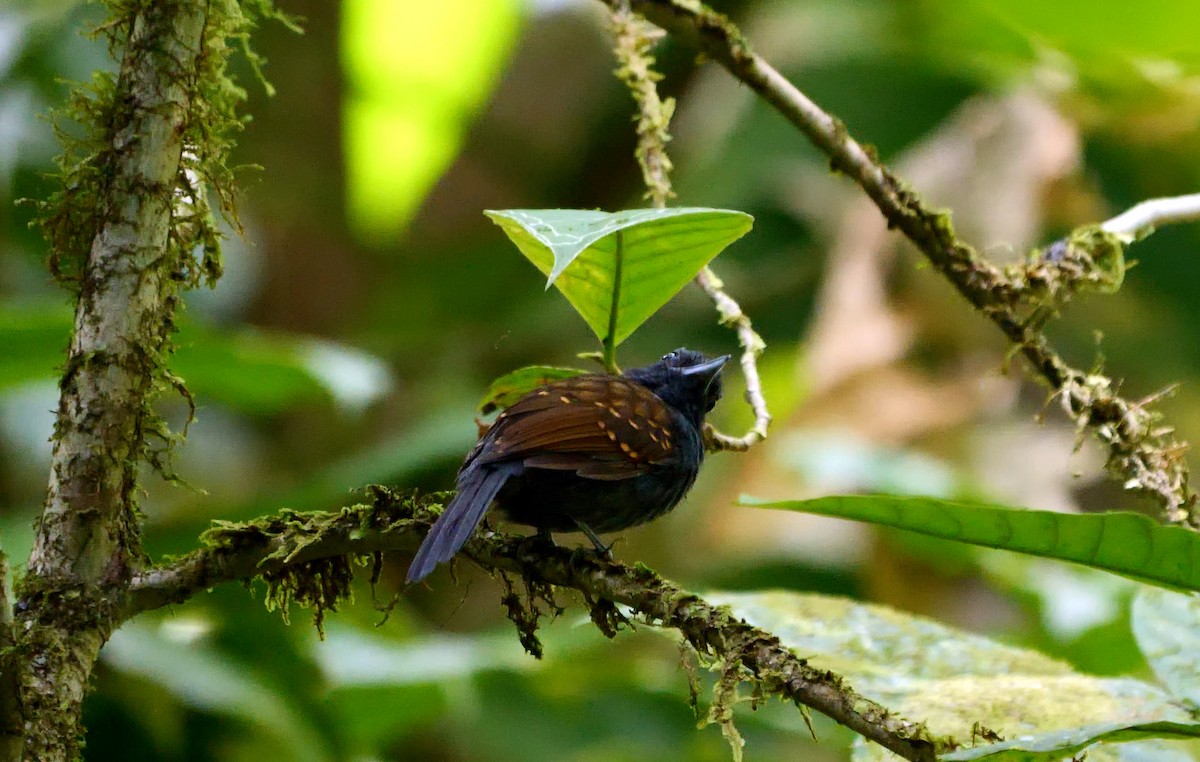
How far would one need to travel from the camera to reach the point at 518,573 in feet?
5.05

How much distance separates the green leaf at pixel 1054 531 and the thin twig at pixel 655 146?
18.2 inches

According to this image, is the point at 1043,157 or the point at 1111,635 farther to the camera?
the point at 1043,157

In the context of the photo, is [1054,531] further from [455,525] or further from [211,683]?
[211,683]

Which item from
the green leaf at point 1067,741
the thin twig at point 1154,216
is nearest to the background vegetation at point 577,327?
the thin twig at point 1154,216

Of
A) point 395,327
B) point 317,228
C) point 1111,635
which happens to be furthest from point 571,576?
point 317,228

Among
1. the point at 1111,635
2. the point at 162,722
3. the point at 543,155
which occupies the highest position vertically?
the point at 543,155

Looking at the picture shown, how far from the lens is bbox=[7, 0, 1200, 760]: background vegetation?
311 centimetres

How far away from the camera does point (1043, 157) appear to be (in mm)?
4758

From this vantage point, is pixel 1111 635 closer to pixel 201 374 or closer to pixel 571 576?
pixel 571 576

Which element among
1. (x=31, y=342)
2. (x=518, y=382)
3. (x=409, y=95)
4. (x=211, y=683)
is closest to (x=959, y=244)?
(x=518, y=382)

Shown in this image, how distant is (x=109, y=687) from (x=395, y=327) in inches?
133

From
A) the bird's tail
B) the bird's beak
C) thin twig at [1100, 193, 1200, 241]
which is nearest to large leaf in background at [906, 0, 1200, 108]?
thin twig at [1100, 193, 1200, 241]

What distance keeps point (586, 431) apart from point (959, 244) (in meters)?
0.70

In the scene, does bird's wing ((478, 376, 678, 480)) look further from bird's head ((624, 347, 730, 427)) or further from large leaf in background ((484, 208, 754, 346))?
large leaf in background ((484, 208, 754, 346))
